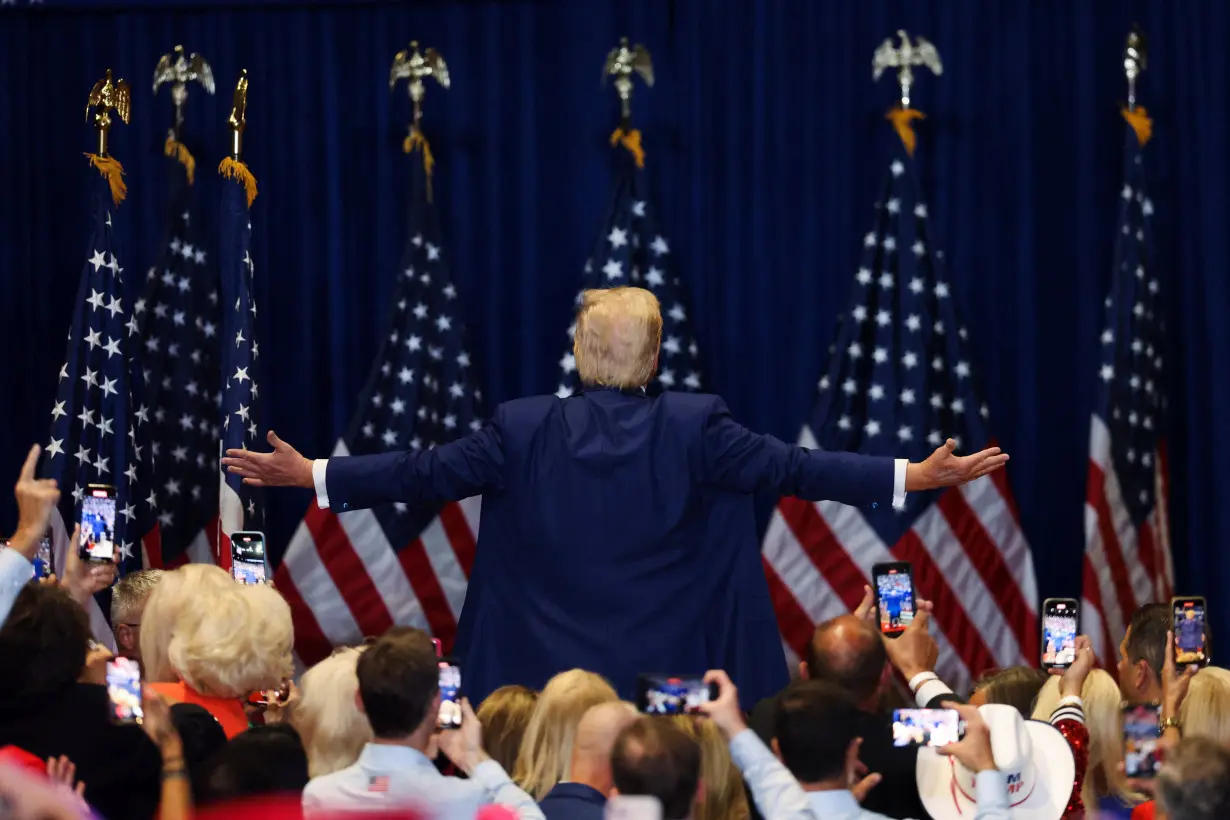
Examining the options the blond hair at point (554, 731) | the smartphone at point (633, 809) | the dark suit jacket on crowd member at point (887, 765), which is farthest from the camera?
the blond hair at point (554, 731)

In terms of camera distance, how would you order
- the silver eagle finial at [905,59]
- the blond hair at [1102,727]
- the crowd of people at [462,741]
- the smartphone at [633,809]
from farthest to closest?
the silver eagle finial at [905,59] → the blond hair at [1102,727] → the crowd of people at [462,741] → the smartphone at [633,809]

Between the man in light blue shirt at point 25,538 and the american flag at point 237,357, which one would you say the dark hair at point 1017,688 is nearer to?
the man in light blue shirt at point 25,538

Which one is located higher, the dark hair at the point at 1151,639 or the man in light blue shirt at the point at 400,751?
the man in light blue shirt at the point at 400,751

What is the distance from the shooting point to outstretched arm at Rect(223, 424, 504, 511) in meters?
5.20

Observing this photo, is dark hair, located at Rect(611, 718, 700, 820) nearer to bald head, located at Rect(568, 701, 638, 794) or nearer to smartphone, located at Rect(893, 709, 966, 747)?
bald head, located at Rect(568, 701, 638, 794)

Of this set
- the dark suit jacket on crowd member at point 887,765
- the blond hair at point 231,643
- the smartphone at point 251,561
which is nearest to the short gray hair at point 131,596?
the smartphone at point 251,561

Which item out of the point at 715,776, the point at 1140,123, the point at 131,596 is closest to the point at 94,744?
the point at 715,776

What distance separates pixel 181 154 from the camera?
7.90 m

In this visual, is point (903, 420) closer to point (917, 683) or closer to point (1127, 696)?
point (1127, 696)

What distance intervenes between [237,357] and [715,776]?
4.23m

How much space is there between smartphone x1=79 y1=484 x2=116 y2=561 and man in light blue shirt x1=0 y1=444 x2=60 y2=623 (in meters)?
0.66

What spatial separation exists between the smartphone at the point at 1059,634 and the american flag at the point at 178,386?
4229mm

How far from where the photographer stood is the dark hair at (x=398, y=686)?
3352 millimetres

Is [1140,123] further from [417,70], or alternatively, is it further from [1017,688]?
[1017,688]
